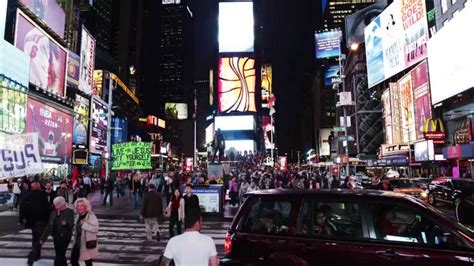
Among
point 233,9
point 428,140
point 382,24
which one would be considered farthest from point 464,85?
point 233,9

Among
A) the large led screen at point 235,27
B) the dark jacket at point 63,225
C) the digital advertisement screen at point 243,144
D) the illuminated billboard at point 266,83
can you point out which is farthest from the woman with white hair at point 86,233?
the illuminated billboard at point 266,83

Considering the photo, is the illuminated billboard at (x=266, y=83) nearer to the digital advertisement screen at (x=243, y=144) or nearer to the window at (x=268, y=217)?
the digital advertisement screen at (x=243, y=144)

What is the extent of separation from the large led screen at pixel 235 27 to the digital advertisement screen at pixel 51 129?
2664 inches

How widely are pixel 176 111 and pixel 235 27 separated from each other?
8021cm

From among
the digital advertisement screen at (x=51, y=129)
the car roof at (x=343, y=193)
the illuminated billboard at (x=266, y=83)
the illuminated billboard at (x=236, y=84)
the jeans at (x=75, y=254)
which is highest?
the illuminated billboard at (x=266, y=83)

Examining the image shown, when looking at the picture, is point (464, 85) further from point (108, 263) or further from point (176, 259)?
point (176, 259)

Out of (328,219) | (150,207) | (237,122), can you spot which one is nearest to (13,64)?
(150,207)

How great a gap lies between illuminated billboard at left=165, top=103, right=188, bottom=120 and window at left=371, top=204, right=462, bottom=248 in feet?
569

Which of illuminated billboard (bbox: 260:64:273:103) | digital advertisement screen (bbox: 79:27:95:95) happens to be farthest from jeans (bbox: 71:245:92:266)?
illuminated billboard (bbox: 260:64:273:103)

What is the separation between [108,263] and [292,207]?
17.5 ft

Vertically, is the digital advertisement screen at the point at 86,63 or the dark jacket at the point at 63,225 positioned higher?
the digital advertisement screen at the point at 86,63

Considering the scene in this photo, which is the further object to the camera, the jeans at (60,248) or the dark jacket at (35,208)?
the dark jacket at (35,208)

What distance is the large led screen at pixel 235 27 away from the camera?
344 ft

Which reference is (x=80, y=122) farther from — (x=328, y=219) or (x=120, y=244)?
(x=328, y=219)
